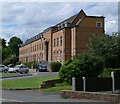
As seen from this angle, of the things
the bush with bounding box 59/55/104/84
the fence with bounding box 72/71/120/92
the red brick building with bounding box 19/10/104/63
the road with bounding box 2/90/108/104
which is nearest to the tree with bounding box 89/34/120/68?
the bush with bounding box 59/55/104/84

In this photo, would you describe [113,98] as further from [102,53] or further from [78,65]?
[102,53]

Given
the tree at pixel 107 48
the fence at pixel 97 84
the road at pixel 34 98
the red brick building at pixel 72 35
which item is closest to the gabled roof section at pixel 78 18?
the red brick building at pixel 72 35

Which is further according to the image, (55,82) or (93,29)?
(93,29)

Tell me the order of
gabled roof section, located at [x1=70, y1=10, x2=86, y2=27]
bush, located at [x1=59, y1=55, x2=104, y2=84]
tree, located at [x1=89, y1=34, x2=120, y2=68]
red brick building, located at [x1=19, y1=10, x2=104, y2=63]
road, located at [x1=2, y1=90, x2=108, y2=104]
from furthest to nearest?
1. gabled roof section, located at [x1=70, y1=10, x2=86, y2=27]
2. red brick building, located at [x1=19, y1=10, x2=104, y2=63]
3. tree, located at [x1=89, y1=34, x2=120, y2=68]
4. bush, located at [x1=59, y1=55, x2=104, y2=84]
5. road, located at [x1=2, y1=90, x2=108, y2=104]

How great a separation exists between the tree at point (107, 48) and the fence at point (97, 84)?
563 inches

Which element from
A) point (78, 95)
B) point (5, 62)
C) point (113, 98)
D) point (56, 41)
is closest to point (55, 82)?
point (78, 95)

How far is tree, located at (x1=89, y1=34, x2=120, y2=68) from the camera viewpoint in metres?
38.0

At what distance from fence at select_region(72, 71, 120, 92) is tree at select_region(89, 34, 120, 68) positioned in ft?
47.0

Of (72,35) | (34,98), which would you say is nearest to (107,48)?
(34,98)

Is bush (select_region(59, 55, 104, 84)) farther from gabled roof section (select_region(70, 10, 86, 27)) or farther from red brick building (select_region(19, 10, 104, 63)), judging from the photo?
gabled roof section (select_region(70, 10, 86, 27))

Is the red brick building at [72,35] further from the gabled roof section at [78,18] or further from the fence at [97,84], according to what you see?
the fence at [97,84]

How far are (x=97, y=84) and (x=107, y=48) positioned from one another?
54.1 feet

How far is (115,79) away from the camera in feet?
75.4

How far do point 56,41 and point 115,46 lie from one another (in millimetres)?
49126
